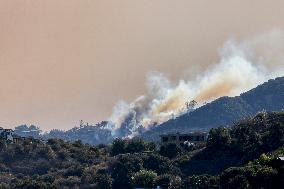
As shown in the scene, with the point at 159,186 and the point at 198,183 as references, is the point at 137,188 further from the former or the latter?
the point at 198,183

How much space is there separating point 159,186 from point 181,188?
893 centimetres

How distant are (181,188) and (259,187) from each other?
122ft

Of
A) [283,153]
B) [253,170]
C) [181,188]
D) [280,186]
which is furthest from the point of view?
[181,188]

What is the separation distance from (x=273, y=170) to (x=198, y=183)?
34.1 m

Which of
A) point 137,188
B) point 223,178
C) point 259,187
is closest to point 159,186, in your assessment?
point 137,188

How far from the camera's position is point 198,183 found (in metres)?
184

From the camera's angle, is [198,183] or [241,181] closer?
[241,181]

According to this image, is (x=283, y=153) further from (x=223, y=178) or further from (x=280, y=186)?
(x=280, y=186)

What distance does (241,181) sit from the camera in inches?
6211

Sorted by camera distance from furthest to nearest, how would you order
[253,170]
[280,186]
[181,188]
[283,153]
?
[181,188]
[283,153]
[253,170]
[280,186]

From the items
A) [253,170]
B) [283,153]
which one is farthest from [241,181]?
[283,153]

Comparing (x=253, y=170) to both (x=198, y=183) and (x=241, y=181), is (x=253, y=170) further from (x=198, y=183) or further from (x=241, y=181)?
(x=198, y=183)

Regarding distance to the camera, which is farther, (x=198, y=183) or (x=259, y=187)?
(x=198, y=183)

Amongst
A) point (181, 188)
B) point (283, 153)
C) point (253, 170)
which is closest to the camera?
point (253, 170)
